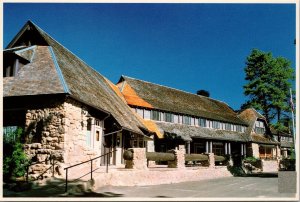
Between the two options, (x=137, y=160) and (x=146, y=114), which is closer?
(x=137, y=160)

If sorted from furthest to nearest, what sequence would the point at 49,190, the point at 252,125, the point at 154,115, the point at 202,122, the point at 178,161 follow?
the point at 252,125, the point at 202,122, the point at 154,115, the point at 178,161, the point at 49,190

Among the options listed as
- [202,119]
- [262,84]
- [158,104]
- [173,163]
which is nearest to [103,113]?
[173,163]

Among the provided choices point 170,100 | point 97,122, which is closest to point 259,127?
point 170,100

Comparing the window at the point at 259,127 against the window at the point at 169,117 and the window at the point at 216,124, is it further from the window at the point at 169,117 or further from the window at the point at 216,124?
the window at the point at 169,117

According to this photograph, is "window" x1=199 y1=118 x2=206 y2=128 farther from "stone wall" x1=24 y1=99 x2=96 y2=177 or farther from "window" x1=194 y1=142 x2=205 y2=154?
"stone wall" x1=24 y1=99 x2=96 y2=177

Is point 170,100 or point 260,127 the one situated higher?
point 170,100

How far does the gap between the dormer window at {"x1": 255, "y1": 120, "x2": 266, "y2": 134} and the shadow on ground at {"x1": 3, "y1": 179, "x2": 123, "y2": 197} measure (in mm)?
32852

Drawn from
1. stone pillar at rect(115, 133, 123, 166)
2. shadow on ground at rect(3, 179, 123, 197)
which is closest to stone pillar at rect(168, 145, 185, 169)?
stone pillar at rect(115, 133, 123, 166)

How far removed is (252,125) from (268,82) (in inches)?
253

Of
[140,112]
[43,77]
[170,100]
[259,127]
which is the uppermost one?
[170,100]

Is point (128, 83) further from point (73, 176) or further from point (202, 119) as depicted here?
point (73, 176)

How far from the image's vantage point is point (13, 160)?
12086 millimetres

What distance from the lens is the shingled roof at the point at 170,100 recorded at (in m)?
27.9

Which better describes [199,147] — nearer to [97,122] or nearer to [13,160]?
[97,122]
